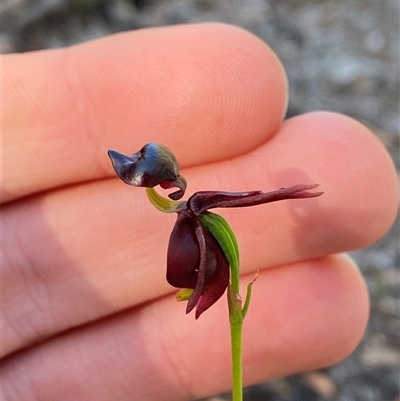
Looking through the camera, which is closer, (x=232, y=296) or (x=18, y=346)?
(x=232, y=296)

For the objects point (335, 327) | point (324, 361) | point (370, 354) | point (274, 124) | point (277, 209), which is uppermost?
point (274, 124)

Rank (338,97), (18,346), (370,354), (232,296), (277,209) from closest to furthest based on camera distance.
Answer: (232,296) → (277,209) → (18,346) → (370,354) → (338,97)

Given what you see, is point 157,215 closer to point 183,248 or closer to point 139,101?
point 139,101

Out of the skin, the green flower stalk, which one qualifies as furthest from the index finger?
the green flower stalk

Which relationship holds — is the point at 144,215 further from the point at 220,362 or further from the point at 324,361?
the point at 324,361

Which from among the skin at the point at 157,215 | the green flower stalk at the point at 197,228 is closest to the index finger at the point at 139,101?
the skin at the point at 157,215

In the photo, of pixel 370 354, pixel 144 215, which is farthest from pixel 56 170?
pixel 370 354

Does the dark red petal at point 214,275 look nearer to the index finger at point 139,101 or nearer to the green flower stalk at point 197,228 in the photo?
the green flower stalk at point 197,228
